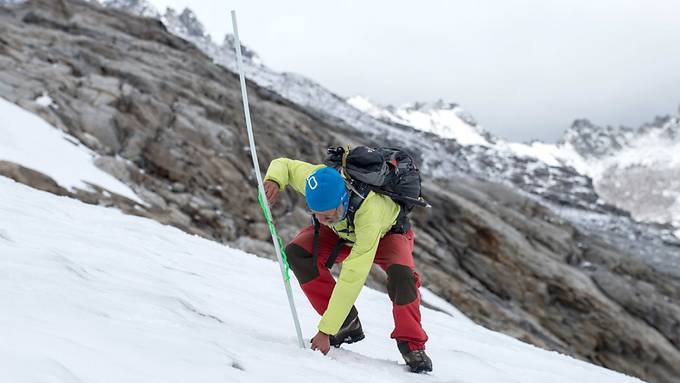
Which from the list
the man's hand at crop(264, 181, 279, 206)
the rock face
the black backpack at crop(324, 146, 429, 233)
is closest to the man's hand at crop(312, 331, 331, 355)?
the black backpack at crop(324, 146, 429, 233)

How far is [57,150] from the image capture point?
61.1 ft

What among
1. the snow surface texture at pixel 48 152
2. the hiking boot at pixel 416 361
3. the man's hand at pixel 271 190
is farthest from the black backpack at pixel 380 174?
the snow surface texture at pixel 48 152

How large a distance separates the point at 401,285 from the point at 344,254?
76 centimetres

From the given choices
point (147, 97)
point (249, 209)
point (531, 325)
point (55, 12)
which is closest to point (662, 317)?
point (531, 325)

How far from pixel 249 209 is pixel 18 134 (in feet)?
32.1

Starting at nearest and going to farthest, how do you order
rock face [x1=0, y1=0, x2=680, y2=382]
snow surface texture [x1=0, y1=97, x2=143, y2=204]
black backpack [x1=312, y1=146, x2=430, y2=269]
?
black backpack [x1=312, y1=146, x2=430, y2=269]
snow surface texture [x1=0, y1=97, x2=143, y2=204]
rock face [x1=0, y1=0, x2=680, y2=382]

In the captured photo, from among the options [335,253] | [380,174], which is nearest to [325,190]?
[380,174]

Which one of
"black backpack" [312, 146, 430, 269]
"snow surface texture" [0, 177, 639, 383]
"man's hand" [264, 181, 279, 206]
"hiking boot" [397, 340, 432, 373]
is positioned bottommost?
"snow surface texture" [0, 177, 639, 383]

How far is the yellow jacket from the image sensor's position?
196 inches

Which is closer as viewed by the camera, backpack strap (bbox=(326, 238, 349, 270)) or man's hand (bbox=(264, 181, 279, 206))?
man's hand (bbox=(264, 181, 279, 206))

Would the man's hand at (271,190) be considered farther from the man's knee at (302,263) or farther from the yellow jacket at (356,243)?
the man's knee at (302,263)

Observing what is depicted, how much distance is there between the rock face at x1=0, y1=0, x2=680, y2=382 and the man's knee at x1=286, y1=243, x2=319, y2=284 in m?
11.0

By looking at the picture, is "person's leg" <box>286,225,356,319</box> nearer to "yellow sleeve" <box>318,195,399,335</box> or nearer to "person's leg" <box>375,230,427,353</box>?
"person's leg" <box>375,230,427,353</box>

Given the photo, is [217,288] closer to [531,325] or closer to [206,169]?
[206,169]
